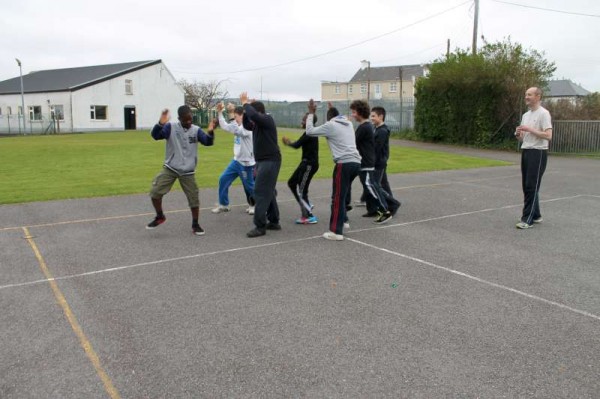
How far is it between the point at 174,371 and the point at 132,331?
80cm

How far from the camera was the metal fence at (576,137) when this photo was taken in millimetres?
23297

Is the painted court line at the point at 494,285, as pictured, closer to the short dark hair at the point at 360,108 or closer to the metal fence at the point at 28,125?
the short dark hair at the point at 360,108

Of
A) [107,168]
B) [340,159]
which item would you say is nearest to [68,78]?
[107,168]

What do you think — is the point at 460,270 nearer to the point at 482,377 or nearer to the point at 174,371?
the point at 482,377

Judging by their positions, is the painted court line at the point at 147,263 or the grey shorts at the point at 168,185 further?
the grey shorts at the point at 168,185

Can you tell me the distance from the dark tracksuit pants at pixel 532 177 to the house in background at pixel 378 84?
65.5m

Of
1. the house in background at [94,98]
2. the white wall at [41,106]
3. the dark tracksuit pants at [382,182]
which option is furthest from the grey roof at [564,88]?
the dark tracksuit pants at [382,182]

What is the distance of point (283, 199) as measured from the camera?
10.5 metres

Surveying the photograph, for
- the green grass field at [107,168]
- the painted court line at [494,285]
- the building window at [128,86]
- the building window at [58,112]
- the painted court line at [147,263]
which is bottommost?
the painted court line at [494,285]

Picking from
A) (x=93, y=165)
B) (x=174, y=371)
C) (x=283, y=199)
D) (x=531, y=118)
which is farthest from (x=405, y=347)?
(x=93, y=165)

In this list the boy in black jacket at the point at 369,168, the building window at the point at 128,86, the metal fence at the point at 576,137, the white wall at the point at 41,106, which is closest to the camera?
the boy in black jacket at the point at 369,168

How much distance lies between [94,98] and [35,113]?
22.8 ft

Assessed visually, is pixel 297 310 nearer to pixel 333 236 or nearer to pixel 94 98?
pixel 333 236

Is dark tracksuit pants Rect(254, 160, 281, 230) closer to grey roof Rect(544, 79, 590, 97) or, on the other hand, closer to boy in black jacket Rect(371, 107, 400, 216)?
boy in black jacket Rect(371, 107, 400, 216)
